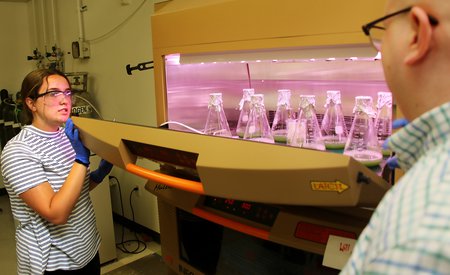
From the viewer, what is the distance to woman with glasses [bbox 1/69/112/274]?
1303 millimetres

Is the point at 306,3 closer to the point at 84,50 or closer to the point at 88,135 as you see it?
the point at 88,135

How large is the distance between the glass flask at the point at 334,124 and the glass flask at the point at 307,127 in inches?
0.9

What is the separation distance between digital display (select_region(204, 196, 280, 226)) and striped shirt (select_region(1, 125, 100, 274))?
702mm

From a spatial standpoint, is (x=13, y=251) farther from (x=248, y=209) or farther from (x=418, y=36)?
(x=418, y=36)

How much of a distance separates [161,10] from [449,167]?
101cm

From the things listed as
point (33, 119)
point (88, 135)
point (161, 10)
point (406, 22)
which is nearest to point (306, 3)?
point (406, 22)

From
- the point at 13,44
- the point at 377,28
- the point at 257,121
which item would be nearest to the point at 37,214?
the point at 257,121

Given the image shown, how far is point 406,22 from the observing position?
471 mm

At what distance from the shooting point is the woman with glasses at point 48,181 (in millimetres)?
1303

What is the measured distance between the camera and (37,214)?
1.38 meters

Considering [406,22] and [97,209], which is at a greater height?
[406,22]

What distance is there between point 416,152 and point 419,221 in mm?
162

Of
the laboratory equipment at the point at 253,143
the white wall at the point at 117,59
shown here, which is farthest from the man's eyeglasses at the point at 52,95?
the white wall at the point at 117,59

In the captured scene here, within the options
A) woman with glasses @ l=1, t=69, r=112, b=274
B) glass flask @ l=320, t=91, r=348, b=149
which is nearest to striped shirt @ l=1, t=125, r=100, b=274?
woman with glasses @ l=1, t=69, r=112, b=274
